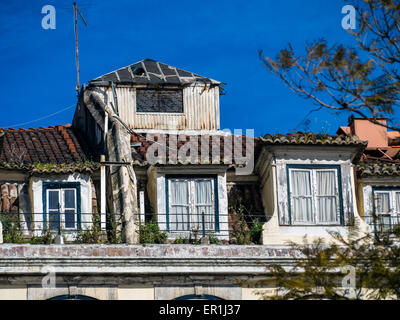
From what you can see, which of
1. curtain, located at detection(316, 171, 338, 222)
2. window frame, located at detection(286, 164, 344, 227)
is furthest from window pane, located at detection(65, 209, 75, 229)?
curtain, located at detection(316, 171, 338, 222)

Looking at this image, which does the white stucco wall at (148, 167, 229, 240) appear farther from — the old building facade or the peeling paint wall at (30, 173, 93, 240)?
the peeling paint wall at (30, 173, 93, 240)

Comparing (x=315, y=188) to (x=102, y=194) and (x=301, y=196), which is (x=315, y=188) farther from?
(x=102, y=194)

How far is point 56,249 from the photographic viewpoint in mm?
27797

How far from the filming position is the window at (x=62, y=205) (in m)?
29.6

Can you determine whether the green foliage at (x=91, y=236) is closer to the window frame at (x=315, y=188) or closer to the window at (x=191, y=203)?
the window at (x=191, y=203)

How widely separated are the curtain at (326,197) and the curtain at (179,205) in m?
3.46

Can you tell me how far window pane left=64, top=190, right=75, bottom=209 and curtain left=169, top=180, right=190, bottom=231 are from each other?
257cm

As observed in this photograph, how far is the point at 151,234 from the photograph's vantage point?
95.1ft

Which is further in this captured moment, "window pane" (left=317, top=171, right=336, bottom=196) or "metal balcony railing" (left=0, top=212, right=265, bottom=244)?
"window pane" (left=317, top=171, right=336, bottom=196)

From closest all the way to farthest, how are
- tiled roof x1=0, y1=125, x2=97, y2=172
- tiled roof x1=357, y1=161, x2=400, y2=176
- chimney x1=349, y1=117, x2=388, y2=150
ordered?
tiled roof x1=0, y1=125, x2=97, y2=172 → tiled roof x1=357, y1=161, x2=400, y2=176 → chimney x1=349, y1=117, x2=388, y2=150

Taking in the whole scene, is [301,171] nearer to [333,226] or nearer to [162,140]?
[333,226]

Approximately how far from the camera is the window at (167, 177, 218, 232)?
3002 cm

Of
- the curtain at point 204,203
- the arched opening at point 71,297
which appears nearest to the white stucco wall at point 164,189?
the curtain at point 204,203

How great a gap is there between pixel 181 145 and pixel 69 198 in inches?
156
